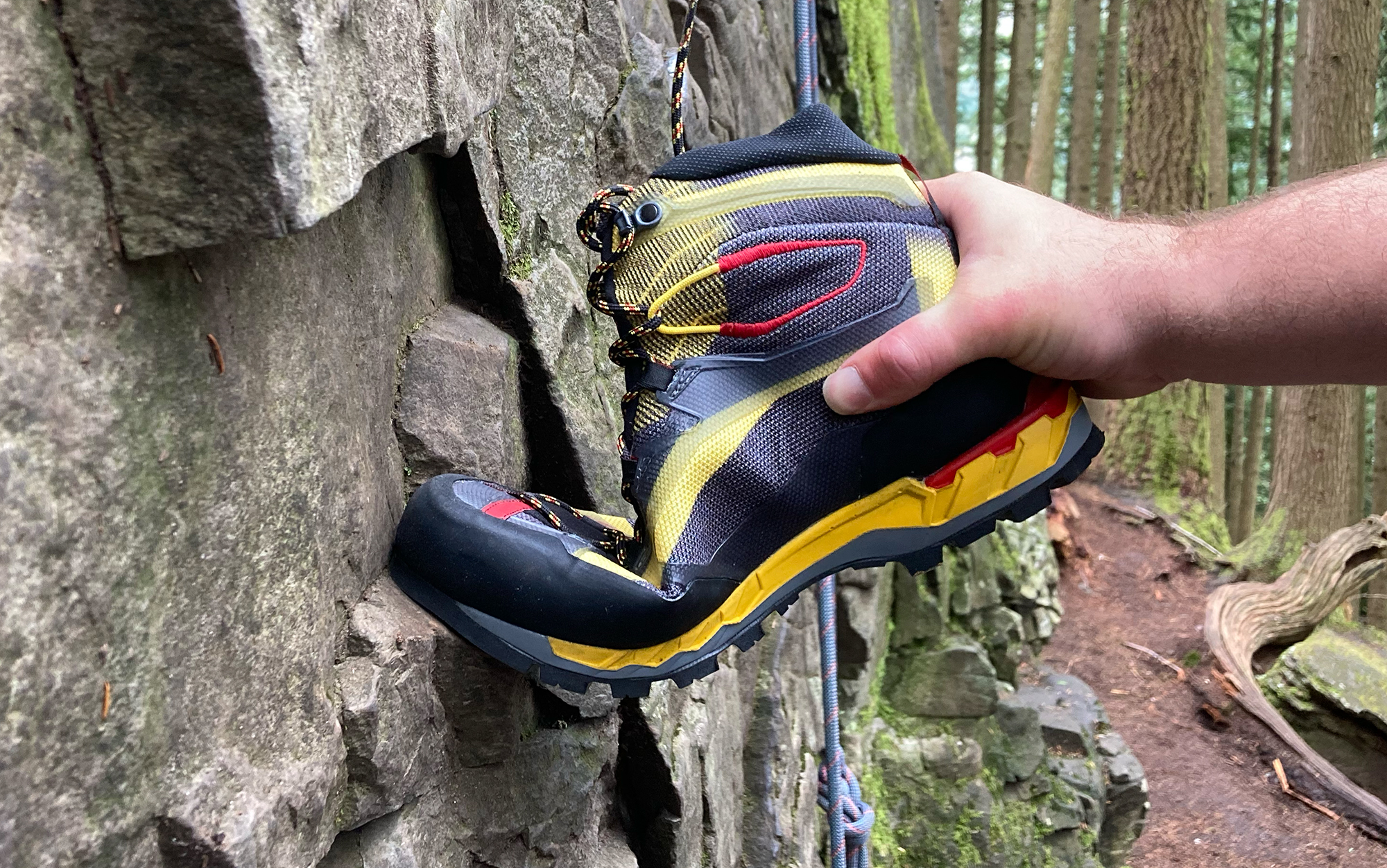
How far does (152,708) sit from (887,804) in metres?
4.04

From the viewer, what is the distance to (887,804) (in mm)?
4410

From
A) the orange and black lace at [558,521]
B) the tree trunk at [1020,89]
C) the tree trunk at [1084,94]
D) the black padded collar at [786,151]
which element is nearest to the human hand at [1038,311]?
the black padded collar at [786,151]

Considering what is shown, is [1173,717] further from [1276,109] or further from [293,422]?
[1276,109]

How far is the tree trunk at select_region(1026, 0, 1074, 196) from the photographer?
34.2 feet

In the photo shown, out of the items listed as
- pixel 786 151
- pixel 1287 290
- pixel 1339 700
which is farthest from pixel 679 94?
pixel 1339 700

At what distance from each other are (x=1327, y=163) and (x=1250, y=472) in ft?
26.4

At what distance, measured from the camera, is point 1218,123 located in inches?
437

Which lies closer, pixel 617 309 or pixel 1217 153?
pixel 617 309

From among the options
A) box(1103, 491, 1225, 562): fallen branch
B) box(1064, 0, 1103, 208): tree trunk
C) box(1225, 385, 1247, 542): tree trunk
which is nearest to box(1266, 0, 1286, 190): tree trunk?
box(1225, 385, 1247, 542): tree trunk

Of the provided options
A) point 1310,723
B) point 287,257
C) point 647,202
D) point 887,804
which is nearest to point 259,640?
point 287,257

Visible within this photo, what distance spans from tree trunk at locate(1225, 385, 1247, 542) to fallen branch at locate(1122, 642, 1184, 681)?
8724mm

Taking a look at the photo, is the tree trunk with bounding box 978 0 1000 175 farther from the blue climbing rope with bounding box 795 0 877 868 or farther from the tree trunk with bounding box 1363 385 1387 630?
the blue climbing rope with bounding box 795 0 877 868

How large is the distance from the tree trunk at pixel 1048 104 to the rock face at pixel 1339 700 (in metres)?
5.92

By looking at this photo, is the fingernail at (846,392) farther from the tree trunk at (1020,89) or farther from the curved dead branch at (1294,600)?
the tree trunk at (1020,89)
